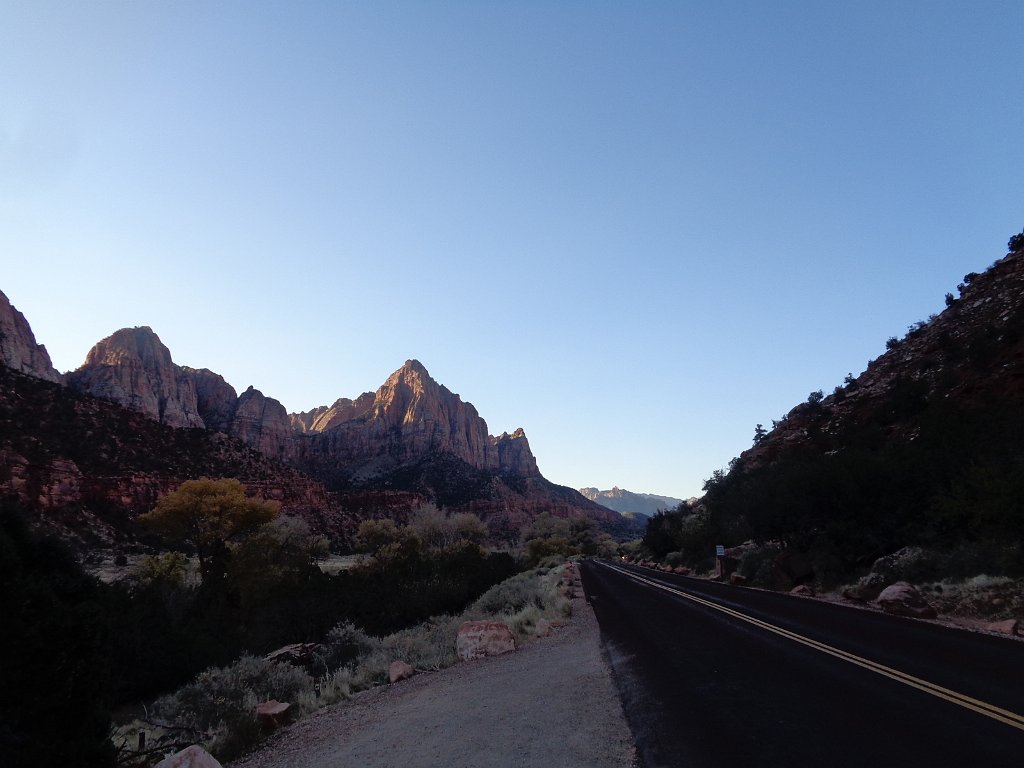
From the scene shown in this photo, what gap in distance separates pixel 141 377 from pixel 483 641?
4664 inches

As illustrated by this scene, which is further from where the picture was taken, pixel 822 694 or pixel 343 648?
pixel 343 648

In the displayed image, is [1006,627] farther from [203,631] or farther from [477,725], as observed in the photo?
[203,631]

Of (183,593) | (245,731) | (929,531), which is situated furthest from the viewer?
(183,593)

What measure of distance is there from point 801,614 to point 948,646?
5.77m

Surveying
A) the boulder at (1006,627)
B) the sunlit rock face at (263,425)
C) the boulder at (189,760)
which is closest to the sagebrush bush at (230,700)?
the boulder at (189,760)

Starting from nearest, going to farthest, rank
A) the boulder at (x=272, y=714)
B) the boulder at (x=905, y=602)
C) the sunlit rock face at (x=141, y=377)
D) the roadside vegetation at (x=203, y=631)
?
the roadside vegetation at (x=203, y=631)
the boulder at (x=272, y=714)
the boulder at (x=905, y=602)
the sunlit rock face at (x=141, y=377)

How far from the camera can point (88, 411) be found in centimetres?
6075

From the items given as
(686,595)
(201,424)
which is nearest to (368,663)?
(686,595)

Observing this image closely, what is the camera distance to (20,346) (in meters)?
81.3

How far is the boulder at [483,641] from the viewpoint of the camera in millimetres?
13461

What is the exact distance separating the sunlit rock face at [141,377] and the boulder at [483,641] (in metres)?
102

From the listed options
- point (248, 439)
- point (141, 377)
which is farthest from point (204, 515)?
point (248, 439)

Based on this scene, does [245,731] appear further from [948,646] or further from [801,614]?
[801,614]

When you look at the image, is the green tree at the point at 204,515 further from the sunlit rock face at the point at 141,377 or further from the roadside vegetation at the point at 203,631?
the sunlit rock face at the point at 141,377
